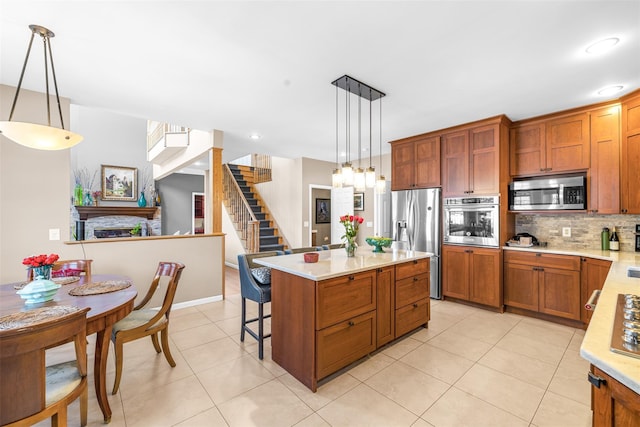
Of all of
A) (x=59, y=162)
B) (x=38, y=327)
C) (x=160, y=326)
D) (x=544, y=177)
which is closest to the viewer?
(x=38, y=327)

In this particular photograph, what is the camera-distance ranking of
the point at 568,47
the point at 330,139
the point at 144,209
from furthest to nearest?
the point at 144,209 → the point at 330,139 → the point at 568,47

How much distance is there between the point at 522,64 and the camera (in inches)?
95.8

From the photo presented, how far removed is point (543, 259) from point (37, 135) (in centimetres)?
509

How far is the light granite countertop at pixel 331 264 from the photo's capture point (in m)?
2.18

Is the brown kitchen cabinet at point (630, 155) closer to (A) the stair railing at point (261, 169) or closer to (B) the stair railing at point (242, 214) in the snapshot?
(B) the stair railing at point (242, 214)

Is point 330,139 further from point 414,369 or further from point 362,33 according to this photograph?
point 414,369

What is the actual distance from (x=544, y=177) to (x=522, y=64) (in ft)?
6.41

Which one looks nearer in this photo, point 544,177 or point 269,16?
point 269,16

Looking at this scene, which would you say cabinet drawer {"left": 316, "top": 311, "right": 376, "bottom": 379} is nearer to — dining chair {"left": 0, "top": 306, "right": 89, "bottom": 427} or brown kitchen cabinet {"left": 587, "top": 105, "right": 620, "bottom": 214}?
dining chair {"left": 0, "top": 306, "right": 89, "bottom": 427}

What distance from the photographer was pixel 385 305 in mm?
2684

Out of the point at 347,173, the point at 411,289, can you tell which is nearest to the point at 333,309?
the point at 411,289

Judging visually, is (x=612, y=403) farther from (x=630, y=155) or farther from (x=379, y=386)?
(x=630, y=155)

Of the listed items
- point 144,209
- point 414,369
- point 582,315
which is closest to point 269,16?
point 414,369

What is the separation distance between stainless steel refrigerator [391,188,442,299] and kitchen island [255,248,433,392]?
60.6 inches
